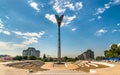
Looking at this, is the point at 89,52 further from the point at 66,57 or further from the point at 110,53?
the point at 110,53

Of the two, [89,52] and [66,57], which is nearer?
[66,57]

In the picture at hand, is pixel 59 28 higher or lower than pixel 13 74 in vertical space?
higher

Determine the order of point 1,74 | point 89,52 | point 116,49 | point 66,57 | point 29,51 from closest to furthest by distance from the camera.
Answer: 1. point 1,74
2. point 116,49
3. point 66,57
4. point 89,52
5. point 29,51

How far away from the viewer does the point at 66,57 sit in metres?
126

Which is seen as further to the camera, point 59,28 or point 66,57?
point 66,57

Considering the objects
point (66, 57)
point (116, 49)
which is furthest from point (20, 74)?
point (66, 57)

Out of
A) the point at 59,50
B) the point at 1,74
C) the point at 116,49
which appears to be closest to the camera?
the point at 1,74

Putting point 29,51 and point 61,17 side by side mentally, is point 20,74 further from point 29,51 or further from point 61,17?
point 29,51

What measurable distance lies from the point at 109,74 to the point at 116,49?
6072 centimetres

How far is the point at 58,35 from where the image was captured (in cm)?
6969

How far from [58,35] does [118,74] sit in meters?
52.5

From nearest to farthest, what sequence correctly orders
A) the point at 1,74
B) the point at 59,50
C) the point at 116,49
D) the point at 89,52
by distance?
1. the point at 1,74
2. the point at 59,50
3. the point at 116,49
4. the point at 89,52

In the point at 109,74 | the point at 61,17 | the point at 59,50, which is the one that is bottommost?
the point at 109,74

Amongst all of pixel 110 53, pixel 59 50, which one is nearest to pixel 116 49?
pixel 110 53
